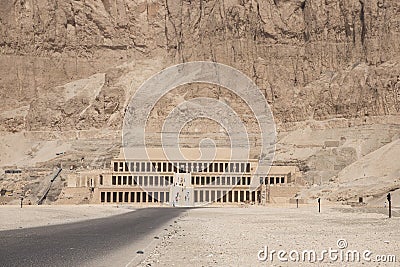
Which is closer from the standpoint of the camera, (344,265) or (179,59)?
(344,265)

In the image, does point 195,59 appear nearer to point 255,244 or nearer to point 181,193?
point 181,193

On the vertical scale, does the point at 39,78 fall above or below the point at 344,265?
above

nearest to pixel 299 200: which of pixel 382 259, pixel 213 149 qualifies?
pixel 213 149

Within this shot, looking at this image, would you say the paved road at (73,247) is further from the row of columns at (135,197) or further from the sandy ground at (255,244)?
the row of columns at (135,197)

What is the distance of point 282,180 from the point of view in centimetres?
7600

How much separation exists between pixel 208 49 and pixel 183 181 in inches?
2035

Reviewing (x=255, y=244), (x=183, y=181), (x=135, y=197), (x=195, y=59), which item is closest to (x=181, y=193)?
(x=183, y=181)

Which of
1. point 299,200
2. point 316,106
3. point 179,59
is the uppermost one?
point 179,59

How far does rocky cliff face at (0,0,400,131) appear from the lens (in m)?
105

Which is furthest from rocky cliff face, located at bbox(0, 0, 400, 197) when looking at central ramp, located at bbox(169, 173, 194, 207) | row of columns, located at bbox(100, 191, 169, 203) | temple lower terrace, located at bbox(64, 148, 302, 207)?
row of columns, located at bbox(100, 191, 169, 203)

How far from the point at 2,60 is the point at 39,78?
8279mm

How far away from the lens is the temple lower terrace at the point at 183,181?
230 feet

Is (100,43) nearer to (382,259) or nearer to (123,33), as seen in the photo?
(123,33)

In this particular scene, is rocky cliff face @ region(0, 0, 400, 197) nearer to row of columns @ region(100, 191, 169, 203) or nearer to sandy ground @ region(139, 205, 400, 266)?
row of columns @ region(100, 191, 169, 203)
